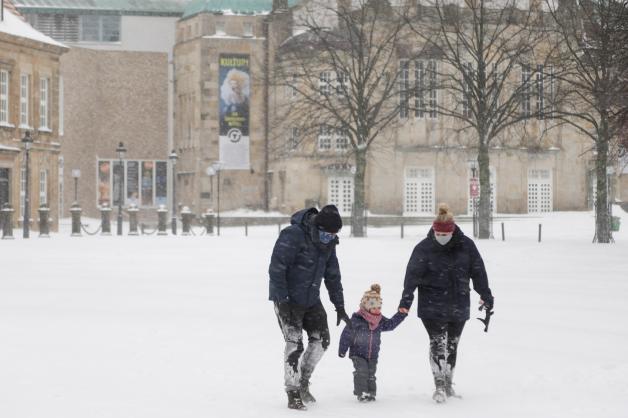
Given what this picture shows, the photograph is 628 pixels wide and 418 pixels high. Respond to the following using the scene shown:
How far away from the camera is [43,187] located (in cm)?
5778

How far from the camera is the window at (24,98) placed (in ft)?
185

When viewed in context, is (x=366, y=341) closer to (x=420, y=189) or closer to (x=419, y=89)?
(x=419, y=89)

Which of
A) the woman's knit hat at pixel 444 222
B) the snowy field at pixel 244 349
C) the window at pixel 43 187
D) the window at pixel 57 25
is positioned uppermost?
the window at pixel 57 25

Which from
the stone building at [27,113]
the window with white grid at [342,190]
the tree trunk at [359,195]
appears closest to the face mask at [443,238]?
the tree trunk at [359,195]

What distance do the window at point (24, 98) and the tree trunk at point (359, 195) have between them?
46.2 ft

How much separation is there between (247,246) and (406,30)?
3221 cm

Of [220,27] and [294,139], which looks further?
[220,27]

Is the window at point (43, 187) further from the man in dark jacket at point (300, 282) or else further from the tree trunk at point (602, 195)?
the man in dark jacket at point (300, 282)

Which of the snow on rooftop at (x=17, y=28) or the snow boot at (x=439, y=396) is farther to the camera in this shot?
the snow on rooftop at (x=17, y=28)

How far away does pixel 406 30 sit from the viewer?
71750mm

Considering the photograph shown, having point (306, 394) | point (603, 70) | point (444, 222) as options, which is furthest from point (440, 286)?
point (603, 70)

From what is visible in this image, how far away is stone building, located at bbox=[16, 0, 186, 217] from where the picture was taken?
8362 cm

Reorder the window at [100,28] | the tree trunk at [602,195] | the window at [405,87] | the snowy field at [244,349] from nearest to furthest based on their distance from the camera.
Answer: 1. the snowy field at [244,349]
2. the tree trunk at [602,195]
3. the window at [405,87]
4. the window at [100,28]

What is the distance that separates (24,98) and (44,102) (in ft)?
5.31
